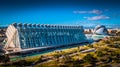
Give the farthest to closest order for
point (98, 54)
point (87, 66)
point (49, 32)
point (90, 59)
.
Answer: point (49, 32) < point (98, 54) < point (90, 59) < point (87, 66)

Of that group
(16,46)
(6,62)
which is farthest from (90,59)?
(16,46)

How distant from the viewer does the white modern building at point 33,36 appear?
5862 centimetres

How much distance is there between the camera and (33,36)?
207 feet

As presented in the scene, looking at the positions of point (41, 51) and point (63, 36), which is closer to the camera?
point (41, 51)

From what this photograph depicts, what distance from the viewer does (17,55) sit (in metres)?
50.6

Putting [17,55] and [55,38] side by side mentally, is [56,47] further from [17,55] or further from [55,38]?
[17,55]

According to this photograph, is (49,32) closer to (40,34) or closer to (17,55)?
(40,34)

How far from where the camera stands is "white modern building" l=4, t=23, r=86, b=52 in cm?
5862

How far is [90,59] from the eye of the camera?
40.9m

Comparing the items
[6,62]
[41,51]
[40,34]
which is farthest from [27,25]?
[6,62]

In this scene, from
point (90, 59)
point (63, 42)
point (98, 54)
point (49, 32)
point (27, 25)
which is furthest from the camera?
point (63, 42)

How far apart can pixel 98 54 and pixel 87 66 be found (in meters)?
10.8

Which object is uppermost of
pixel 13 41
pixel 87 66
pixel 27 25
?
pixel 27 25

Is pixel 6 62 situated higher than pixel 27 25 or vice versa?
pixel 27 25
